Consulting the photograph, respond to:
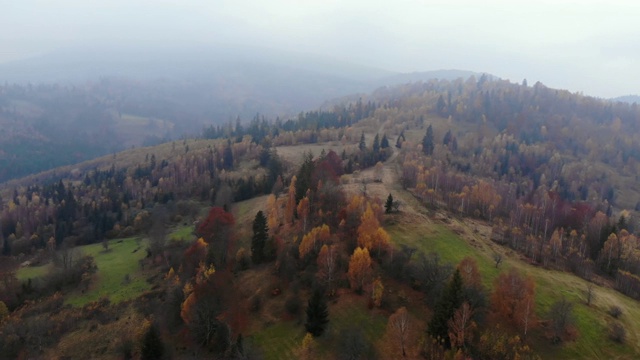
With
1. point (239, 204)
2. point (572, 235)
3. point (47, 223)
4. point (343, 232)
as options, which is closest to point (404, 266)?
point (343, 232)

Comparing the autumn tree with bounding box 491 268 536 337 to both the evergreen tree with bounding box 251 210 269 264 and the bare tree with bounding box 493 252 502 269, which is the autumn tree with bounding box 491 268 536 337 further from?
the evergreen tree with bounding box 251 210 269 264

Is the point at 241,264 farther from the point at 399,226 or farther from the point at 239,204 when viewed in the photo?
the point at 239,204

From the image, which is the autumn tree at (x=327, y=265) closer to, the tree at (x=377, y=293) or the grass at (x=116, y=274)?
the tree at (x=377, y=293)

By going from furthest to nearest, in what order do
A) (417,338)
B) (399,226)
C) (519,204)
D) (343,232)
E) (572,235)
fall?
(519,204) → (572,235) → (399,226) → (343,232) → (417,338)

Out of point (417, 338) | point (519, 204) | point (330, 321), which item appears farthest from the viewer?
point (519, 204)

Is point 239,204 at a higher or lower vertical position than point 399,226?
lower

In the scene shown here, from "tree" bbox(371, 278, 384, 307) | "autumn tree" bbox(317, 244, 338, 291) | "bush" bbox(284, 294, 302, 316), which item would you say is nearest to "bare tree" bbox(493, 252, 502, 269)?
"tree" bbox(371, 278, 384, 307)
